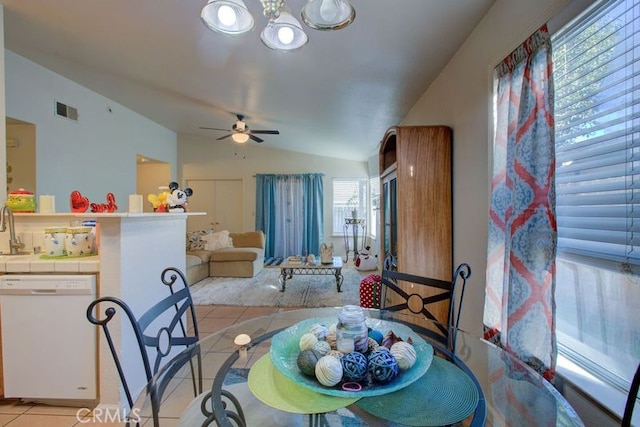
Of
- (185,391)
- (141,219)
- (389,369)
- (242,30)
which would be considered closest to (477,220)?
(389,369)

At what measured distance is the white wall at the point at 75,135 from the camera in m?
3.31

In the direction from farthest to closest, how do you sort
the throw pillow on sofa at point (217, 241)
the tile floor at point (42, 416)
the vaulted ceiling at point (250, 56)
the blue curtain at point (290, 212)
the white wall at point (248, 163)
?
the white wall at point (248, 163) → the blue curtain at point (290, 212) → the throw pillow on sofa at point (217, 241) → the vaulted ceiling at point (250, 56) → the tile floor at point (42, 416)

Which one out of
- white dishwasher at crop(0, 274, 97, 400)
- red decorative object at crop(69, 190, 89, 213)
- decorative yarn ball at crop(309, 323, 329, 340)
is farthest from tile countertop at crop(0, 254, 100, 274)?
decorative yarn ball at crop(309, 323, 329, 340)

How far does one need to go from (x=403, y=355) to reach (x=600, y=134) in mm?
1040

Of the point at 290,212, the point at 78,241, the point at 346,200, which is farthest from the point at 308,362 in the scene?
the point at 346,200

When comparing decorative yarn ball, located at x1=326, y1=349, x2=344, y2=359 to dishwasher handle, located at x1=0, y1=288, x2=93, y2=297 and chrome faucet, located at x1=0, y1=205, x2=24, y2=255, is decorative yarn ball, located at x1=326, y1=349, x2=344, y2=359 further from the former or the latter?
chrome faucet, located at x1=0, y1=205, x2=24, y2=255

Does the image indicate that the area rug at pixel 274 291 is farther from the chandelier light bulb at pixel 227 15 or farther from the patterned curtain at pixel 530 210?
the chandelier light bulb at pixel 227 15

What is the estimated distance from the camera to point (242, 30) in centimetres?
132

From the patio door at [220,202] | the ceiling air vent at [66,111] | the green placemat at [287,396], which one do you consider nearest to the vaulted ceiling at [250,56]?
the ceiling air vent at [66,111]

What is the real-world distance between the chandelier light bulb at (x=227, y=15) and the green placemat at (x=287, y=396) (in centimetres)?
140

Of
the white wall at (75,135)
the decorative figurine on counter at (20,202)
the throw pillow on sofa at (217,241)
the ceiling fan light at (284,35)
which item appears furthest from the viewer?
the throw pillow on sofa at (217,241)

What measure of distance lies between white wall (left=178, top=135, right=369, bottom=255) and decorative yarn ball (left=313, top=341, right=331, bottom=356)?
19.9 feet

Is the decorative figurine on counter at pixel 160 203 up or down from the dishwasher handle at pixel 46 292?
up

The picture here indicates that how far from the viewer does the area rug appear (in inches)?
152
